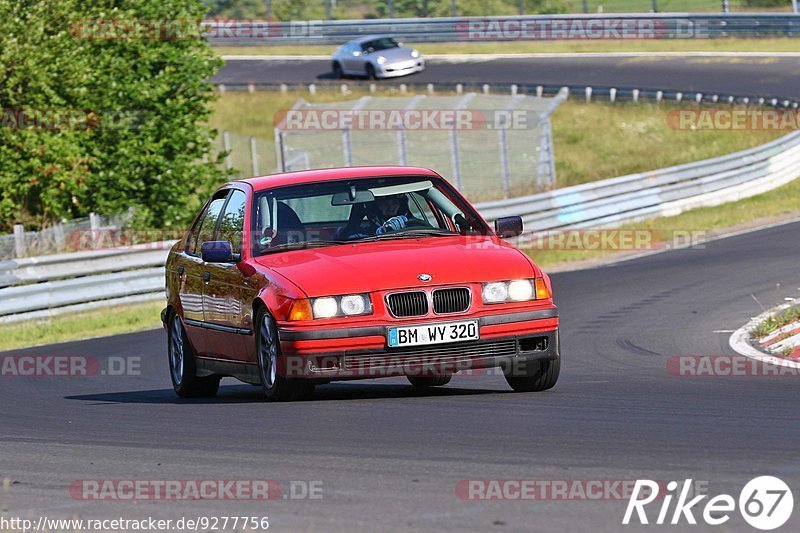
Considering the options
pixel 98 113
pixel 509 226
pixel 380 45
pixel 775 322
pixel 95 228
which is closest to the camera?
pixel 509 226

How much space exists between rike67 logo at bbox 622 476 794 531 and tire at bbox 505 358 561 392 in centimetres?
337

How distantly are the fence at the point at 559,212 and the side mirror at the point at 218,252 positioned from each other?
10177 mm

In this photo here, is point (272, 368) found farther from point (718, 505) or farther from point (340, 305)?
point (718, 505)

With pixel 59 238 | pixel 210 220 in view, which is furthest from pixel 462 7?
pixel 210 220

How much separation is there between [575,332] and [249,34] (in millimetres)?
52470

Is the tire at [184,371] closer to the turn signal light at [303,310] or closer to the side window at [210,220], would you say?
the side window at [210,220]

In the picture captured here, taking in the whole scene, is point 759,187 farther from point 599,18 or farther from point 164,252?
point 599,18

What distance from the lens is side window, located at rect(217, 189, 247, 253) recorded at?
9.70 m

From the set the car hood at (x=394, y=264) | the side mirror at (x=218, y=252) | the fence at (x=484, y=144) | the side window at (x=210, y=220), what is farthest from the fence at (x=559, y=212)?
the car hood at (x=394, y=264)

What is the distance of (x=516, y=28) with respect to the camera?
189 feet

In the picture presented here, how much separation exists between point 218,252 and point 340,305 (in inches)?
52.1

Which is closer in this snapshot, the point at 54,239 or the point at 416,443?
the point at 416,443

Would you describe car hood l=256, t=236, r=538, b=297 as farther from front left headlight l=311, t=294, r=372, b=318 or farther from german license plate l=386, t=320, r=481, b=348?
german license plate l=386, t=320, r=481, b=348

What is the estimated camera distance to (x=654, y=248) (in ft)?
75.6
